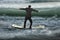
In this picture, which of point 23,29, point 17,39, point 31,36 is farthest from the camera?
point 23,29

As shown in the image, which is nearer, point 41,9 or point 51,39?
point 51,39

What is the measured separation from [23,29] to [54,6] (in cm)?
2094

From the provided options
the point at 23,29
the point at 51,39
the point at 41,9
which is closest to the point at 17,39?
the point at 51,39

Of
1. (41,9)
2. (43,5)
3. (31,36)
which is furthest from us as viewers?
(43,5)

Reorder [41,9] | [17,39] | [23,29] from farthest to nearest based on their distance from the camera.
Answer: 1. [41,9]
2. [23,29]
3. [17,39]

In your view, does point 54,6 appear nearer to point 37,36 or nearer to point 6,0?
point 6,0

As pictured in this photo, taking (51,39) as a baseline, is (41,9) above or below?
above

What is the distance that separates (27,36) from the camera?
12711 mm

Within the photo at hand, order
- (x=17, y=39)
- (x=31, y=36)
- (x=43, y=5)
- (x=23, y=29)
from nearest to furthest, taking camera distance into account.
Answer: (x=17, y=39) → (x=31, y=36) → (x=23, y=29) → (x=43, y=5)

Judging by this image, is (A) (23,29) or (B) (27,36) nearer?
(B) (27,36)

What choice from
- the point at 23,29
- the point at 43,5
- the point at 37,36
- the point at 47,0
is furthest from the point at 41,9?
the point at 37,36

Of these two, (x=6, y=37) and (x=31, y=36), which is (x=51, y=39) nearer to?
(x=31, y=36)

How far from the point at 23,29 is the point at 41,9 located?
17229 millimetres

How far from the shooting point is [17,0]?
36406 millimetres
